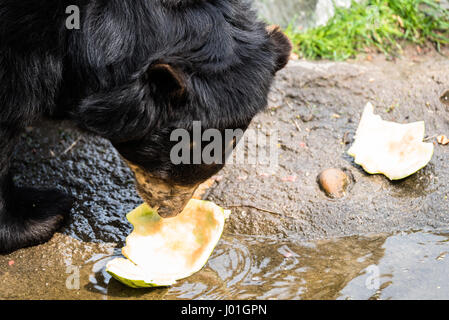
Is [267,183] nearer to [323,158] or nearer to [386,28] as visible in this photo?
[323,158]

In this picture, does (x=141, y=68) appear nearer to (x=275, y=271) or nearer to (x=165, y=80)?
(x=165, y=80)

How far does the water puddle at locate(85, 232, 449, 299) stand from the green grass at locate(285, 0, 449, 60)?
2.27m

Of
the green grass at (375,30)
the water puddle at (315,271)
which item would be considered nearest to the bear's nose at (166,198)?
the water puddle at (315,271)

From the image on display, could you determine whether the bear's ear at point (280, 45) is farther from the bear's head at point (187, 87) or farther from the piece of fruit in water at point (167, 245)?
the piece of fruit in water at point (167, 245)

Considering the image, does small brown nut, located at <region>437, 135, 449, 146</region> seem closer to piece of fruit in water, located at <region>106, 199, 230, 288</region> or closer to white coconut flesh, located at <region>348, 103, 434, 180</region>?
white coconut flesh, located at <region>348, 103, 434, 180</region>

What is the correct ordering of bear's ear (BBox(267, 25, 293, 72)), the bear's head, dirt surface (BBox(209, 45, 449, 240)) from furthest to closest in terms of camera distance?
dirt surface (BBox(209, 45, 449, 240))
bear's ear (BBox(267, 25, 293, 72))
the bear's head

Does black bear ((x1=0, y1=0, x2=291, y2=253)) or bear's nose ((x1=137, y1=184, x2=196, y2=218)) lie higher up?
black bear ((x1=0, y1=0, x2=291, y2=253))

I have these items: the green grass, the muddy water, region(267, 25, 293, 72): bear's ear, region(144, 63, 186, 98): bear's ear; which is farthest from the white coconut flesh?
region(144, 63, 186, 98): bear's ear

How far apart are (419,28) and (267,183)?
2681mm

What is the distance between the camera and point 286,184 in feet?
13.0

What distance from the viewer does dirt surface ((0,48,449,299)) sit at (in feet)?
11.2
